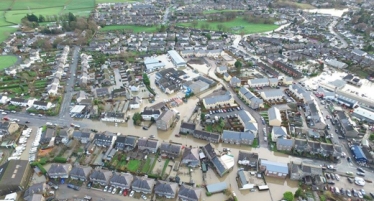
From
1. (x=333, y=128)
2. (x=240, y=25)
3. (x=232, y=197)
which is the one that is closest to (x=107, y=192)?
(x=232, y=197)

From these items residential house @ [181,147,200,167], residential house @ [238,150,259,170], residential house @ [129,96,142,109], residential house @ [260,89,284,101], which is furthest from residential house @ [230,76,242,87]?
residential house @ [181,147,200,167]

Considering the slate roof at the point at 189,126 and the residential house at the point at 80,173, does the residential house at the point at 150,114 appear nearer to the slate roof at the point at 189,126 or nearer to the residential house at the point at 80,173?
the slate roof at the point at 189,126

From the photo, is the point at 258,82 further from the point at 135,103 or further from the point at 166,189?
the point at 166,189

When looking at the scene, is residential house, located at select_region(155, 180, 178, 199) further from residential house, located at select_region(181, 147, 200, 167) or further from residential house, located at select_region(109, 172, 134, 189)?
residential house, located at select_region(181, 147, 200, 167)

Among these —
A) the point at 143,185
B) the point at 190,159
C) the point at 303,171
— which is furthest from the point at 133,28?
the point at 303,171

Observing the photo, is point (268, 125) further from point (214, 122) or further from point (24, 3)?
point (24, 3)

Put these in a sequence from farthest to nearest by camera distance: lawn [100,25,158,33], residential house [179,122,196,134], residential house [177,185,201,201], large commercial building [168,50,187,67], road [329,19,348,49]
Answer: lawn [100,25,158,33] → road [329,19,348,49] → large commercial building [168,50,187,67] → residential house [179,122,196,134] → residential house [177,185,201,201]
